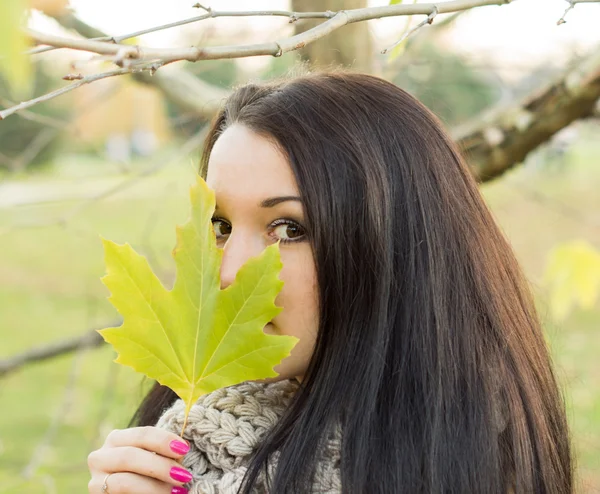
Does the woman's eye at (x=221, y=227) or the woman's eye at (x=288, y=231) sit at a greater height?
the woman's eye at (x=221, y=227)

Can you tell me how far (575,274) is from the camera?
187 cm

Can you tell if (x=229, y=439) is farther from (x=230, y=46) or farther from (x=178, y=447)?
(x=230, y=46)

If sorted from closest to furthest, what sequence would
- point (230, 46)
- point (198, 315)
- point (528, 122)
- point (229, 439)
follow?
1. point (230, 46)
2. point (198, 315)
3. point (229, 439)
4. point (528, 122)

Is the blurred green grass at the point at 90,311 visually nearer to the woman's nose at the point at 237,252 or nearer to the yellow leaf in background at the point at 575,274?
the yellow leaf in background at the point at 575,274

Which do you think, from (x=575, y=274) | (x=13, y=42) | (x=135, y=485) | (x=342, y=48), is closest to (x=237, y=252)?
(x=135, y=485)

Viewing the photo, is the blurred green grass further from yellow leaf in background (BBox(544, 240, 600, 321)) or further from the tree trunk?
the tree trunk

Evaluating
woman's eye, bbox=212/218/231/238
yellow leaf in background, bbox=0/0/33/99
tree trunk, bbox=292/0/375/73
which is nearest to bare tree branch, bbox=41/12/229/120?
tree trunk, bbox=292/0/375/73

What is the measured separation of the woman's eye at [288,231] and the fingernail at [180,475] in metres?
0.30

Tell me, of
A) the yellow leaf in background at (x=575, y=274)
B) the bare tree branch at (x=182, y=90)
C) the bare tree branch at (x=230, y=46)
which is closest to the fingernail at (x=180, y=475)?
the bare tree branch at (x=230, y=46)

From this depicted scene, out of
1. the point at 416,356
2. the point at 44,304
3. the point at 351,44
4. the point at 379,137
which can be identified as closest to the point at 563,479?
the point at 416,356

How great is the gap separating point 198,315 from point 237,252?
0.57ft

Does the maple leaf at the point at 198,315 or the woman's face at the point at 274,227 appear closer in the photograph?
the maple leaf at the point at 198,315

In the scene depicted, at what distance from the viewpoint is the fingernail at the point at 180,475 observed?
89cm

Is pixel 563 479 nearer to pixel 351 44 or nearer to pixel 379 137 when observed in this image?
pixel 379 137
